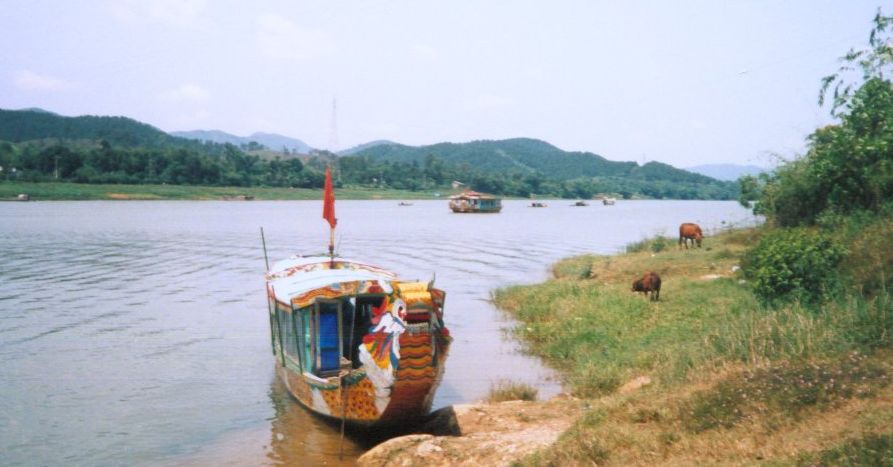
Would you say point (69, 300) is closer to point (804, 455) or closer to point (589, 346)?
point (589, 346)

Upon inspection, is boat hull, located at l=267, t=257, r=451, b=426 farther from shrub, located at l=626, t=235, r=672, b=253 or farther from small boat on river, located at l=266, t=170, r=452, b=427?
shrub, located at l=626, t=235, r=672, b=253

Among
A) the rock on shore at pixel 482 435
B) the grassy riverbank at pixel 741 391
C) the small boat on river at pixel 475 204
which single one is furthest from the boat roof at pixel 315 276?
the small boat on river at pixel 475 204

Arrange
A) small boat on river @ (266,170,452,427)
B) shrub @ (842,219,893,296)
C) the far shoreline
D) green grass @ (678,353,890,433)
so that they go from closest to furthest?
green grass @ (678,353,890,433) → small boat on river @ (266,170,452,427) → shrub @ (842,219,893,296) → the far shoreline

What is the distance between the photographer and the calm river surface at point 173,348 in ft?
42.3

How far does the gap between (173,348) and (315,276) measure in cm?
788

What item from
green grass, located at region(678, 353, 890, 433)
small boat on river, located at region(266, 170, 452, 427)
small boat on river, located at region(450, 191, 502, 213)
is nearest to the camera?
green grass, located at region(678, 353, 890, 433)

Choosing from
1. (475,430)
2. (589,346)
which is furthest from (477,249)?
(475,430)

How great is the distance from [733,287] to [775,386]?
37.6 feet

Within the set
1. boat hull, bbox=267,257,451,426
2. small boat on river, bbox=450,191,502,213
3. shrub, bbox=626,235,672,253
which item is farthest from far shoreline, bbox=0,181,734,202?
boat hull, bbox=267,257,451,426

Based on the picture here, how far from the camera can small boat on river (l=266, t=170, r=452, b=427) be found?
10969 mm

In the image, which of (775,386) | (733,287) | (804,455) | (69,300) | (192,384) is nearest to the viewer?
(804,455)

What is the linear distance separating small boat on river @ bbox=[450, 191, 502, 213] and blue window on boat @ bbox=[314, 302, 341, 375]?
84718 millimetres

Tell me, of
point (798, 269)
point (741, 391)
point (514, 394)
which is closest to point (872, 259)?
point (798, 269)

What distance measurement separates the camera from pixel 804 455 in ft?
21.8
